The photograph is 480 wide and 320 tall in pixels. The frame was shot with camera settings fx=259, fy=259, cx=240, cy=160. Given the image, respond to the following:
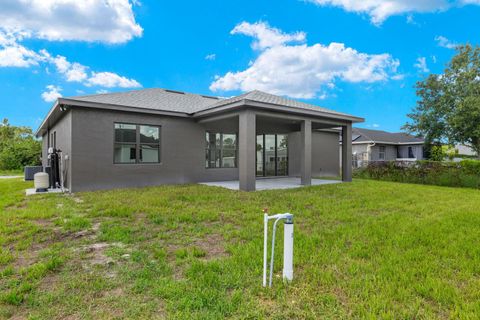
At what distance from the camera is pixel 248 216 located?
17.0 feet

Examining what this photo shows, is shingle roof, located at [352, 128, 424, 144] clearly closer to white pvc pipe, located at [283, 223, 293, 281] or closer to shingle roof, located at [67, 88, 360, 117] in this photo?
shingle roof, located at [67, 88, 360, 117]

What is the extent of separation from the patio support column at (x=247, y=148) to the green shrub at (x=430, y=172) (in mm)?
8185

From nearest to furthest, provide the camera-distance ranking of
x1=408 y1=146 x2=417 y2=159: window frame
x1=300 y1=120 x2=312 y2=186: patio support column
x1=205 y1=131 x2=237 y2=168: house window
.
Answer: x1=300 y1=120 x2=312 y2=186: patio support column
x1=205 y1=131 x2=237 y2=168: house window
x1=408 y1=146 x2=417 y2=159: window frame

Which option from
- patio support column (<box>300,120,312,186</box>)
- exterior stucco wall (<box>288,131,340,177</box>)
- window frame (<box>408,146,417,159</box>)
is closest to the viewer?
patio support column (<box>300,120,312,186</box>)

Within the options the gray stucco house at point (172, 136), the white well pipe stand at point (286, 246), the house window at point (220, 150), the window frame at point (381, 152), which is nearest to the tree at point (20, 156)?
the gray stucco house at point (172, 136)

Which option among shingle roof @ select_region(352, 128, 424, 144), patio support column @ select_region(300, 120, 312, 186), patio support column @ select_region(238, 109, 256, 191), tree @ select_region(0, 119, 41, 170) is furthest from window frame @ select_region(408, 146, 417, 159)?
tree @ select_region(0, 119, 41, 170)

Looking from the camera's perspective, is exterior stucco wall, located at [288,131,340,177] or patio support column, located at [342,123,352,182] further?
exterior stucco wall, located at [288,131,340,177]

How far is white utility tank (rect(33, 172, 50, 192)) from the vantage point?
28.6ft

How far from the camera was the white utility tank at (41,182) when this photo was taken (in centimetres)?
871

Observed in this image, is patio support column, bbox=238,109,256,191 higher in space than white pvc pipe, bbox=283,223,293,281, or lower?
higher

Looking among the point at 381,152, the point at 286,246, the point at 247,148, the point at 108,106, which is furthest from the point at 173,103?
the point at 381,152

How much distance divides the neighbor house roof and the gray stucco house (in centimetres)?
3

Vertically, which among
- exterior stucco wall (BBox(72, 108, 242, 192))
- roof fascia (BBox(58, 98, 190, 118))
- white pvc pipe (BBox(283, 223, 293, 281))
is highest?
roof fascia (BBox(58, 98, 190, 118))

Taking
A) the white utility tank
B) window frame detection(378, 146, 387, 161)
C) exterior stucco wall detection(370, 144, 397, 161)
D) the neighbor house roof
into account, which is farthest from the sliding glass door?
window frame detection(378, 146, 387, 161)
